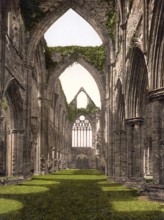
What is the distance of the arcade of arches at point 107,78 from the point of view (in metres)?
10.1

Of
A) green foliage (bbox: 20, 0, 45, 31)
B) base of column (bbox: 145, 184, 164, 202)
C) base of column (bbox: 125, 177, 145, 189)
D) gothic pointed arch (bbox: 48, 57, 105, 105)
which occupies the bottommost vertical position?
base of column (bbox: 125, 177, 145, 189)

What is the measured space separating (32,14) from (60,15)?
1.78 meters

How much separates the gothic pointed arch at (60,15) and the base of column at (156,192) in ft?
42.3

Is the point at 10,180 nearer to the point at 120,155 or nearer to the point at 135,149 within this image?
the point at 120,155

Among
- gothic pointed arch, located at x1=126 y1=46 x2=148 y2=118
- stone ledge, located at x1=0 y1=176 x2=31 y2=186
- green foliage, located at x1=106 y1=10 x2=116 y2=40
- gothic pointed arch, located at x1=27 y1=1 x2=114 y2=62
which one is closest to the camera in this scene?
gothic pointed arch, located at x1=126 y1=46 x2=148 y2=118

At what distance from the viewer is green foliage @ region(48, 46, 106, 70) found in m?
31.1

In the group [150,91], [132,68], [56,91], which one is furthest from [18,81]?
[56,91]

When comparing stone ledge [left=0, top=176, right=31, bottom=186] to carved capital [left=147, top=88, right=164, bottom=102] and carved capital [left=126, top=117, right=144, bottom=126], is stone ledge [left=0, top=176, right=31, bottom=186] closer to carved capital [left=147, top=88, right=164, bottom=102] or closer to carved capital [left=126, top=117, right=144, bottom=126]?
carved capital [left=126, top=117, right=144, bottom=126]

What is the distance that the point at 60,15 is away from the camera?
21.9m

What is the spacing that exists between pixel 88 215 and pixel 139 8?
8.06 metres

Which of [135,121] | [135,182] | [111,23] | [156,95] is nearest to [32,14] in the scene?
[111,23]

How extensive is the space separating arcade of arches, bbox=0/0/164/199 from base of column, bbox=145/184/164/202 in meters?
0.03

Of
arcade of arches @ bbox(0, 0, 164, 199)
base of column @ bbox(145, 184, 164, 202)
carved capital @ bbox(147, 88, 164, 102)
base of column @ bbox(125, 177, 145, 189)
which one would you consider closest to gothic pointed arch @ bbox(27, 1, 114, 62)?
arcade of arches @ bbox(0, 0, 164, 199)

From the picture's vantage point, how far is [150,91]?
10023 millimetres
